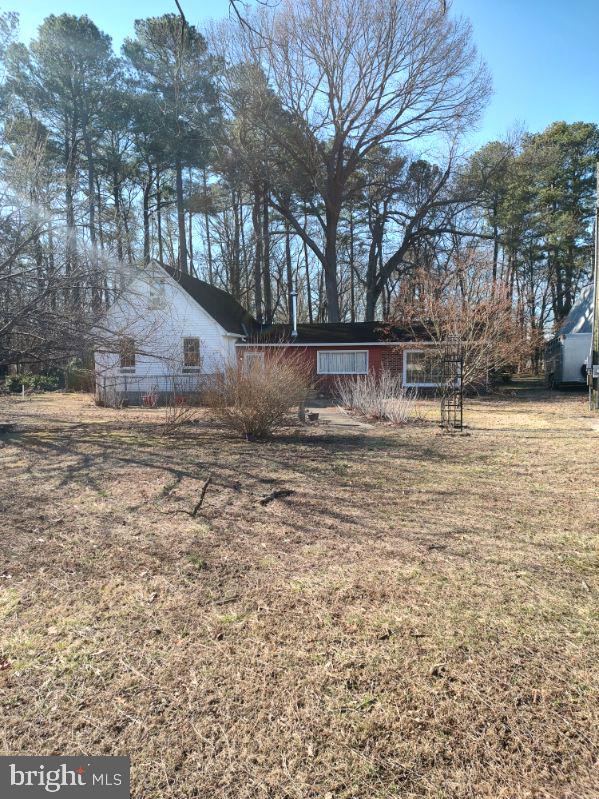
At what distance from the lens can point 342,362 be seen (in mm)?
21906

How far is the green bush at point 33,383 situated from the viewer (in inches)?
924

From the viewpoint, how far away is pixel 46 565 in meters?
3.85

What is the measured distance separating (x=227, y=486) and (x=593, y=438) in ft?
25.5

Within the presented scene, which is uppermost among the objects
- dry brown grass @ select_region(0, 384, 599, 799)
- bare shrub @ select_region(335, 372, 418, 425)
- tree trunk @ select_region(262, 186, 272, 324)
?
tree trunk @ select_region(262, 186, 272, 324)

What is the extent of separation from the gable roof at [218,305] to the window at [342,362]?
13.3 ft

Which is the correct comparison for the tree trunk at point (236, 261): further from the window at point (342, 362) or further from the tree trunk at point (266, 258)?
the window at point (342, 362)

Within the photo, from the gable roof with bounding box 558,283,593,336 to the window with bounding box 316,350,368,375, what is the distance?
11515mm

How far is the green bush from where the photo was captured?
23.5 m

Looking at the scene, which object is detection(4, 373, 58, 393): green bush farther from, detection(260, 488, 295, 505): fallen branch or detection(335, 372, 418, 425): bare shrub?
detection(260, 488, 295, 505): fallen branch

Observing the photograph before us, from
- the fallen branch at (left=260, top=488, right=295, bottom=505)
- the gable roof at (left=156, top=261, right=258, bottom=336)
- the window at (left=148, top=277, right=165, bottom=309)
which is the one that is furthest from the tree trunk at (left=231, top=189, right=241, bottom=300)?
the fallen branch at (left=260, top=488, right=295, bottom=505)

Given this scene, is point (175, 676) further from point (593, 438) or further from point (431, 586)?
point (593, 438)

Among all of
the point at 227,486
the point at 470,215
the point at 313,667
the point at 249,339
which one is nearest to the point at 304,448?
the point at 227,486

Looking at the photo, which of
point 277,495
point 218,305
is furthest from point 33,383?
point 277,495

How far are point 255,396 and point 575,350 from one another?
2082 cm
